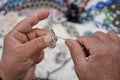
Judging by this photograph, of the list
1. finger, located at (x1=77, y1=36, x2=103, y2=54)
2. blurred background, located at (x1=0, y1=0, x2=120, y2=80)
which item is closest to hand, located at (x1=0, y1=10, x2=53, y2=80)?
finger, located at (x1=77, y1=36, x2=103, y2=54)

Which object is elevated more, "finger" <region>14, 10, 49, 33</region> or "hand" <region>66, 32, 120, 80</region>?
"finger" <region>14, 10, 49, 33</region>

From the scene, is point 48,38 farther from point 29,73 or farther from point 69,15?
point 69,15

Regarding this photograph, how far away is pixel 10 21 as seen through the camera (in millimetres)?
1405

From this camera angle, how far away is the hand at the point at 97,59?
0.85 m

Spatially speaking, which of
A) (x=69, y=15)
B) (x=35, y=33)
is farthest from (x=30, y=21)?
(x=69, y=15)

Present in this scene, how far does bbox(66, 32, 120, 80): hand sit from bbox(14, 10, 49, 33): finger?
0.51 ft

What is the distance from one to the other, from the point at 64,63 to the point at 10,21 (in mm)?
407

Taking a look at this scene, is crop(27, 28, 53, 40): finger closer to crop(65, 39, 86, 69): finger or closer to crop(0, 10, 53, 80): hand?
crop(0, 10, 53, 80): hand

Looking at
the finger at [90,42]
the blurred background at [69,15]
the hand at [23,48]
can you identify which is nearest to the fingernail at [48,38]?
the hand at [23,48]

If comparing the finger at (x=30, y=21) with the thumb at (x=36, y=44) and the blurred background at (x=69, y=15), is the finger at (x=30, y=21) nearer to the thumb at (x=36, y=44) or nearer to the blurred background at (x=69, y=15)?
the thumb at (x=36, y=44)

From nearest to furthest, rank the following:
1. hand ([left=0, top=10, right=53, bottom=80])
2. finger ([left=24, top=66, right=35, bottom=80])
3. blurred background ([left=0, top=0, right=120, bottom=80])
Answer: hand ([left=0, top=10, right=53, bottom=80]) → finger ([left=24, top=66, right=35, bottom=80]) → blurred background ([left=0, top=0, right=120, bottom=80])

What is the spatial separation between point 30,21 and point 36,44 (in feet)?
0.36

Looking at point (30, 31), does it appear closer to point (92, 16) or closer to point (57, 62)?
point (57, 62)

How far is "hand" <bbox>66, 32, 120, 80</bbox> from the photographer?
847mm
